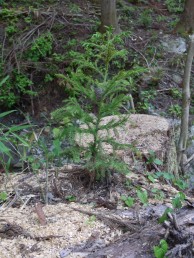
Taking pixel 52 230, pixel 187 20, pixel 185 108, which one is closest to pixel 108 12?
pixel 187 20

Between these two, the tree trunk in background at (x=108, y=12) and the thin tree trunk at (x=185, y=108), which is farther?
the tree trunk in background at (x=108, y=12)

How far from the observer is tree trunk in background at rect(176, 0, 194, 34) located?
9.30 metres

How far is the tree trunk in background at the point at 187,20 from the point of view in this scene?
9.30 meters

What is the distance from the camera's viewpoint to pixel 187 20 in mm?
9516

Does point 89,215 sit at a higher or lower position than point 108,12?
lower

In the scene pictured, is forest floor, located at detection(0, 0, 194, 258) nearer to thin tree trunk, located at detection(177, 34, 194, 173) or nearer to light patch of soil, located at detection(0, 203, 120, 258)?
light patch of soil, located at detection(0, 203, 120, 258)

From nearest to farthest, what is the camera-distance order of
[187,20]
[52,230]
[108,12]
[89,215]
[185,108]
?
[52,230] < [89,215] < [185,108] < [108,12] < [187,20]

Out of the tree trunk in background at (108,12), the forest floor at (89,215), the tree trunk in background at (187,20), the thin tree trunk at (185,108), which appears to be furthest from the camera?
the tree trunk in background at (187,20)

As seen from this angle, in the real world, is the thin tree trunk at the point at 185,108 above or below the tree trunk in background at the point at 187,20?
below

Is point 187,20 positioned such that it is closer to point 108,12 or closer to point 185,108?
point 108,12

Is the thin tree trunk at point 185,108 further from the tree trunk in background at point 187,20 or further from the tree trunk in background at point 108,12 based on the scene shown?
the tree trunk in background at point 187,20

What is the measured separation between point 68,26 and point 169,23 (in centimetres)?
251

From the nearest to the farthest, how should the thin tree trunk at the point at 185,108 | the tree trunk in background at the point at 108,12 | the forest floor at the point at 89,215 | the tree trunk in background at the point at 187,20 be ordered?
the forest floor at the point at 89,215, the thin tree trunk at the point at 185,108, the tree trunk in background at the point at 108,12, the tree trunk in background at the point at 187,20

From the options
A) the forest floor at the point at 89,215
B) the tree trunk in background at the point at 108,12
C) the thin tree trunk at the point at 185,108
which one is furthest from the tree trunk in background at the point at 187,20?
the forest floor at the point at 89,215
